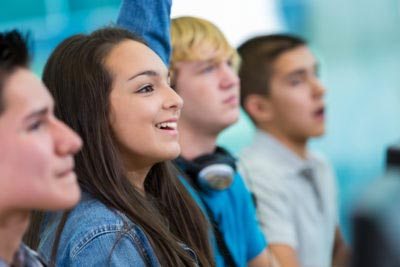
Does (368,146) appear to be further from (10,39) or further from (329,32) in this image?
(10,39)

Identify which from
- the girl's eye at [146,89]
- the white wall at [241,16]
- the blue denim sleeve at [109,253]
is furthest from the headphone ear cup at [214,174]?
the white wall at [241,16]

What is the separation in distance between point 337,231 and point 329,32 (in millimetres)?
1765

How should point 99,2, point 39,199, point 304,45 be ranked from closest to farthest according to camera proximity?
point 39,199 < point 304,45 < point 99,2

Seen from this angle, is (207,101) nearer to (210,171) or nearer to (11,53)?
(210,171)

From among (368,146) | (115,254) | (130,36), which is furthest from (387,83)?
(115,254)

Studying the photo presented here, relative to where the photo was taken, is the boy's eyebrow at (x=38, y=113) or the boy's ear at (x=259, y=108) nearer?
the boy's eyebrow at (x=38, y=113)

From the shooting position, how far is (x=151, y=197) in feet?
4.55

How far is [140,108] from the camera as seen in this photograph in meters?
1.30

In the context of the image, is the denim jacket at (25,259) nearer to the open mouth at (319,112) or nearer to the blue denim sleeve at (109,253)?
the blue denim sleeve at (109,253)

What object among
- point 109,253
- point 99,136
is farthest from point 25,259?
point 99,136

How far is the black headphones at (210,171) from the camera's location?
166cm

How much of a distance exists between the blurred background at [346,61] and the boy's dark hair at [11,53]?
2489 millimetres

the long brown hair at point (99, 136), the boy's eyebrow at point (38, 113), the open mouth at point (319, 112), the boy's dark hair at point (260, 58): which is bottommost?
the open mouth at point (319, 112)

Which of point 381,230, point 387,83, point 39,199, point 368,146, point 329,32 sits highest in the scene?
point 381,230
